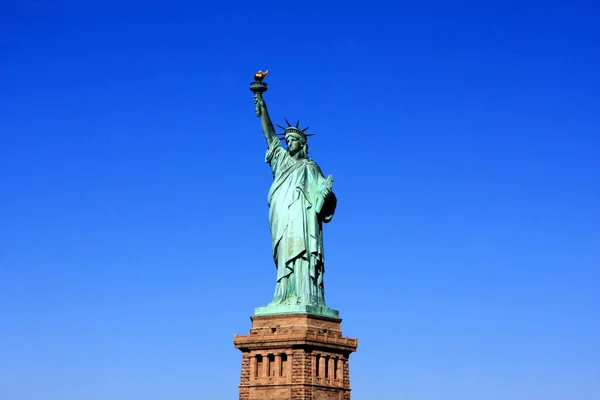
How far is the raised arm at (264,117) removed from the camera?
45.4 metres

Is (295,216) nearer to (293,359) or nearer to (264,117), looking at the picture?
(264,117)

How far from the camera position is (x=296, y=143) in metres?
45.1

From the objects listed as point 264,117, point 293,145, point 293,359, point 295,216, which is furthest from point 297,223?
point 293,359

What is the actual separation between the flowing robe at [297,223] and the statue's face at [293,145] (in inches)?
11.3

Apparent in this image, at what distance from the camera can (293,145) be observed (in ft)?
148

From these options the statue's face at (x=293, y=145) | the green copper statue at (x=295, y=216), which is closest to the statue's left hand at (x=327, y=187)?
the green copper statue at (x=295, y=216)

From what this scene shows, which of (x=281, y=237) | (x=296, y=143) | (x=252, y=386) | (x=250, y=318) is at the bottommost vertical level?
(x=252, y=386)

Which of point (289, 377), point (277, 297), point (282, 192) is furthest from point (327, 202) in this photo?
point (289, 377)

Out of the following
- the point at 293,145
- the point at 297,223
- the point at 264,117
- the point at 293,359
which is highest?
the point at 264,117

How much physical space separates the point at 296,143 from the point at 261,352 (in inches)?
399

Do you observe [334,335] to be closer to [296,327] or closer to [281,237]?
[296,327]

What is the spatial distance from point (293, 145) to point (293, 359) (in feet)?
34.0

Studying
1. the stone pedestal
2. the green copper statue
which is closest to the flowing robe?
the green copper statue

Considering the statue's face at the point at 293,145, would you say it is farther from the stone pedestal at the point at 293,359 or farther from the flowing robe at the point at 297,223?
the stone pedestal at the point at 293,359
